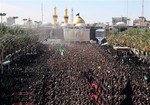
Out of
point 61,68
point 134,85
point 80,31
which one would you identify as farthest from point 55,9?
point 134,85

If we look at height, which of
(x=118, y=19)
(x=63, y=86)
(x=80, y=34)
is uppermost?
(x=118, y=19)

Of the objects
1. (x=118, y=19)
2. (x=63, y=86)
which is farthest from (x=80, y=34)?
(x=63, y=86)

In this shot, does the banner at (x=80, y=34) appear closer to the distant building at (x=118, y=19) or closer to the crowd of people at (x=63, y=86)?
the distant building at (x=118, y=19)

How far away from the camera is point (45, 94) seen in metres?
22.1

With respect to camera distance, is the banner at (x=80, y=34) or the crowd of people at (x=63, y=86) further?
the banner at (x=80, y=34)

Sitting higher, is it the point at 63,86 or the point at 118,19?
the point at 118,19

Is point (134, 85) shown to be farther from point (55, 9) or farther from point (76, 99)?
point (55, 9)

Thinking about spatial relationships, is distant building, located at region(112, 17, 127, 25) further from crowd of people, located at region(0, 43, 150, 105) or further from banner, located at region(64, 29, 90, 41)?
crowd of people, located at region(0, 43, 150, 105)

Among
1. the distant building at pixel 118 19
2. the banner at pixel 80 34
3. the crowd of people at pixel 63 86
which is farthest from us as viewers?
the distant building at pixel 118 19

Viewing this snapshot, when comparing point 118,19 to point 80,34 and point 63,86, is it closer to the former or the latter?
point 80,34

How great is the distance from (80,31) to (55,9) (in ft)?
160

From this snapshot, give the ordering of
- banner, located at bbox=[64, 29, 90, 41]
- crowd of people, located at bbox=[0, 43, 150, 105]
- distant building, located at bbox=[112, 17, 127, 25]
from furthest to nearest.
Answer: distant building, located at bbox=[112, 17, 127, 25] < banner, located at bbox=[64, 29, 90, 41] < crowd of people, located at bbox=[0, 43, 150, 105]

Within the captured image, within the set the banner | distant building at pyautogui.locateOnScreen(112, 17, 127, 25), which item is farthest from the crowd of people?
distant building at pyautogui.locateOnScreen(112, 17, 127, 25)

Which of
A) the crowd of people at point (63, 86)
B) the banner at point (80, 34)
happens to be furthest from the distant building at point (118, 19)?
the crowd of people at point (63, 86)
